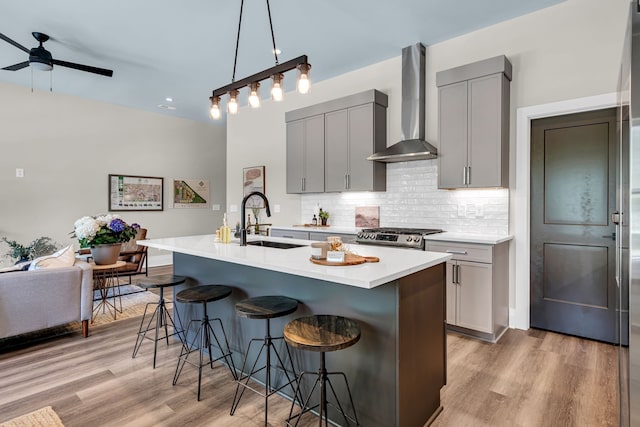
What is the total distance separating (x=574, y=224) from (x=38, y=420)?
4.32 metres

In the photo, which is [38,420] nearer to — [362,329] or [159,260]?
[362,329]

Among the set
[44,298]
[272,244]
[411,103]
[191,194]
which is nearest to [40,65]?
[44,298]

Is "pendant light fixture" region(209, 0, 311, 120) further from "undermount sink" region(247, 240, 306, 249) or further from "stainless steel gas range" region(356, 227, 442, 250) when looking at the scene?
"stainless steel gas range" region(356, 227, 442, 250)

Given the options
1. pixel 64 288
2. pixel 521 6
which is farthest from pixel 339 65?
pixel 64 288

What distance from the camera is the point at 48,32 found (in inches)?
148

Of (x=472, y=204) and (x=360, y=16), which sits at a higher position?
(x=360, y=16)

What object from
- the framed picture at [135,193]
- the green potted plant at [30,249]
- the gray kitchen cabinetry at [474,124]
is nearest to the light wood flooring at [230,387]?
the gray kitchen cabinetry at [474,124]

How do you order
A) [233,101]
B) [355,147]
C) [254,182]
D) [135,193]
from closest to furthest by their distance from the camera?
[233,101] < [355,147] < [254,182] < [135,193]

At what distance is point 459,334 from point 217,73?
4547 mm

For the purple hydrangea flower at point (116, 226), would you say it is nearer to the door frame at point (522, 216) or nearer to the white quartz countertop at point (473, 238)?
the white quartz countertop at point (473, 238)

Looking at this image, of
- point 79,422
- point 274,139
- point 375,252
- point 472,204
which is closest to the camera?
point 79,422

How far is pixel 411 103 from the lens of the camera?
404 centimetres

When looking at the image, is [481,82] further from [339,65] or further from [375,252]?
[375,252]

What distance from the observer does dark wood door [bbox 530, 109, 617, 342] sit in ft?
9.99
